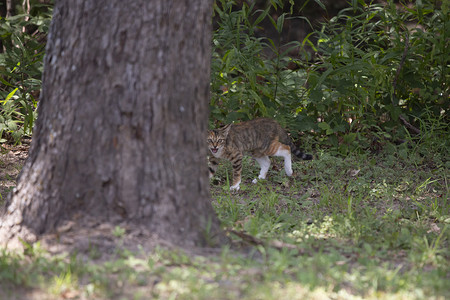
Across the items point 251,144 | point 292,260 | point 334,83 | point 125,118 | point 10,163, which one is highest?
point 334,83

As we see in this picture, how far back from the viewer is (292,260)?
337 cm

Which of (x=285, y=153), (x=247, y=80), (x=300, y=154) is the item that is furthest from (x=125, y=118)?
(x=247, y=80)

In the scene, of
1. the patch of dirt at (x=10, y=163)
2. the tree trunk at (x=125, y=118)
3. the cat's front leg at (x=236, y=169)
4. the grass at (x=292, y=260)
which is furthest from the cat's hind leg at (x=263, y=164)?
the tree trunk at (x=125, y=118)

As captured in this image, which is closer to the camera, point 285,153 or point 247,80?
point 285,153

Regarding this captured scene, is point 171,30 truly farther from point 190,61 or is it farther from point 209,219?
point 209,219

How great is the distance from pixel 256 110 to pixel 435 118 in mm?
2675

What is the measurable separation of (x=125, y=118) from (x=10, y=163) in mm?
4440

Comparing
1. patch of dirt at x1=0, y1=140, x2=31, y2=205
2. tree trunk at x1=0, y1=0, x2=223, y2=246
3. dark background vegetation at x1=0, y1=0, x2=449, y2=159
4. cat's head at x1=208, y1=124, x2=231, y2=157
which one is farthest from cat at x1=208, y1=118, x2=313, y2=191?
tree trunk at x1=0, y1=0, x2=223, y2=246

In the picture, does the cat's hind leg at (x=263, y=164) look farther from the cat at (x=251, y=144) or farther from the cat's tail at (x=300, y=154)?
the cat's tail at (x=300, y=154)

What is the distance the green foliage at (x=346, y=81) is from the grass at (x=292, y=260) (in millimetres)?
1829

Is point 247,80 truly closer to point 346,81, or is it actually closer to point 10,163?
point 346,81

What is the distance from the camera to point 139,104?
3291 millimetres

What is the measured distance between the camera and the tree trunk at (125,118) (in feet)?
10.8

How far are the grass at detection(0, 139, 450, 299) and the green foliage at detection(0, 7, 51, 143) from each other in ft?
11.5
